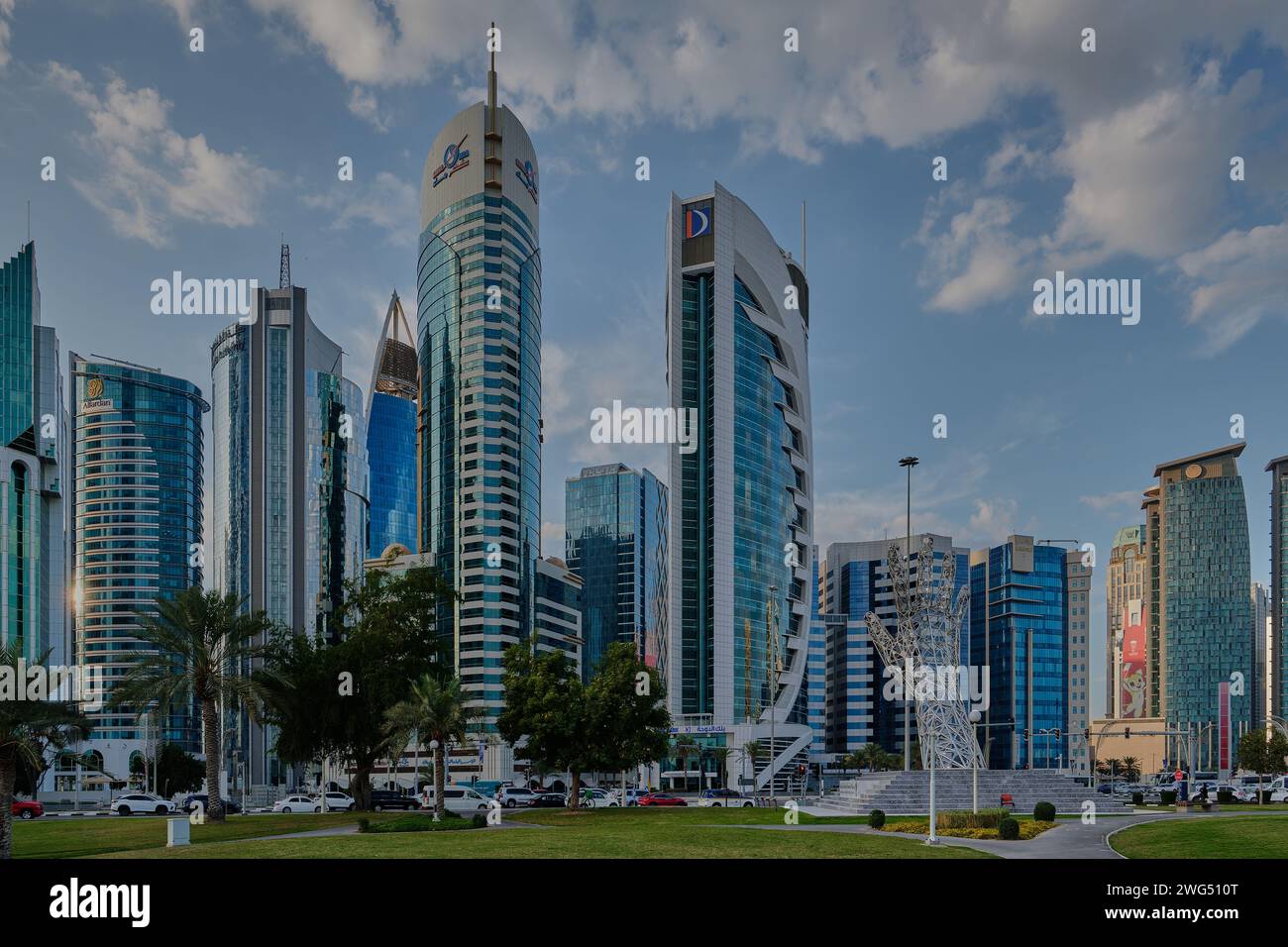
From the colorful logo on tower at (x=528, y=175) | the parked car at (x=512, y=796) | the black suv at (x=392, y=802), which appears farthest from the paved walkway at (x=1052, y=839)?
the colorful logo on tower at (x=528, y=175)

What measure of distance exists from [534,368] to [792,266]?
4944cm

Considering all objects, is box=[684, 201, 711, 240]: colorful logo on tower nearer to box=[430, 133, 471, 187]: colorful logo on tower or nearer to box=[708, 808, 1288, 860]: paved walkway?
box=[430, 133, 471, 187]: colorful logo on tower

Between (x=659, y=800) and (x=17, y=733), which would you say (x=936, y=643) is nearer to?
(x=659, y=800)

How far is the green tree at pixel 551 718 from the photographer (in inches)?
2154

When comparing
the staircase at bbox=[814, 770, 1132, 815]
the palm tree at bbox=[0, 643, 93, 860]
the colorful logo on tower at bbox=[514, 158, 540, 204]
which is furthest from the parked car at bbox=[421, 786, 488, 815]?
the colorful logo on tower at bbox=[514, 158, 540, 204]

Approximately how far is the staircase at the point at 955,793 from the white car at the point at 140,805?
4175cm

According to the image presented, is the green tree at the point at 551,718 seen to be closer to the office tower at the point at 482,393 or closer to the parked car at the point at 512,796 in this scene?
the parked car at the point at 512,796

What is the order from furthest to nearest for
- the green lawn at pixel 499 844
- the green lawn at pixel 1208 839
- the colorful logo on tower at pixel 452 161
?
the colorful logo on tower at pixel 452 161, the green lawn at pixel 1208 839, the green lawn at pixel 499 844

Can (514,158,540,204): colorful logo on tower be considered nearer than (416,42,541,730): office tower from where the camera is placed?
No

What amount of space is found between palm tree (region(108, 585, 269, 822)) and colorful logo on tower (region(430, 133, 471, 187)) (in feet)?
475

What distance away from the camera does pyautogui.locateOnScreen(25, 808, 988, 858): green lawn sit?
29.4 meters
